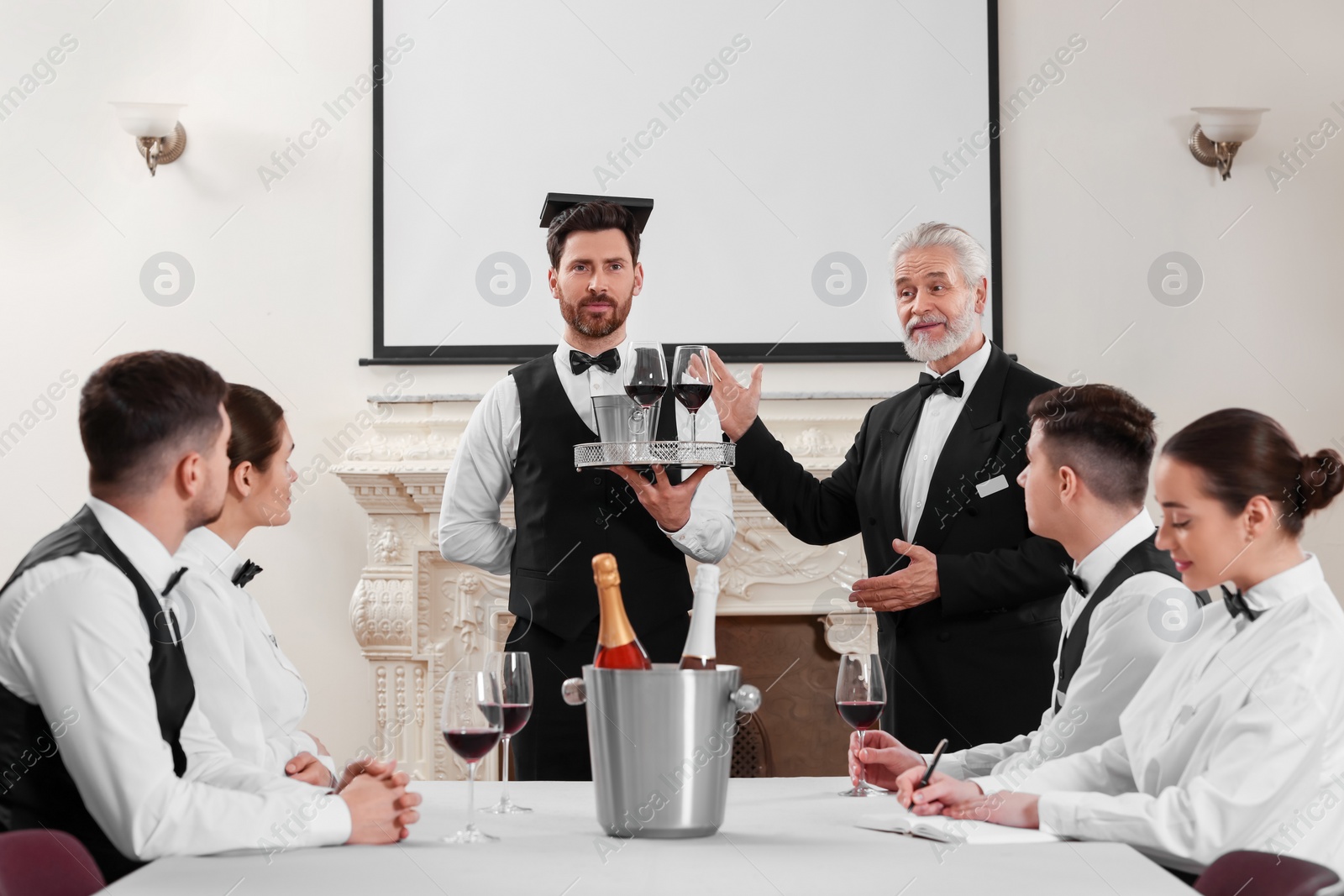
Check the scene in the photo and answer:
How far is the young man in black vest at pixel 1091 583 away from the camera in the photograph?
1665 mm

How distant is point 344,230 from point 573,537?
2.28m

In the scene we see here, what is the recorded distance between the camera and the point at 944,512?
8.10 feet

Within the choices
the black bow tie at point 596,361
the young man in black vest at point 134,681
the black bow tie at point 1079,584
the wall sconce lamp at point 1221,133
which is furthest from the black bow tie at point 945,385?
the wall sconce lamp at point 1221,133

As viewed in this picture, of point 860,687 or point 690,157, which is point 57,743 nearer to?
point 860,687

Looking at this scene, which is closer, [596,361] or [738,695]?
[738,695]

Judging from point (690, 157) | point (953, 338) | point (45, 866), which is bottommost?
point (45, 866)

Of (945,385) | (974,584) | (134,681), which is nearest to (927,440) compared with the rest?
(945,385)

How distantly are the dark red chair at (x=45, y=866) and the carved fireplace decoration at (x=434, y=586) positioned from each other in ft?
8.80

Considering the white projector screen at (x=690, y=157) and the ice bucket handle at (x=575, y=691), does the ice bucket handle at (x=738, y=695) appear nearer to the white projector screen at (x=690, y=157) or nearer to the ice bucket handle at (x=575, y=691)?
the ice bucket handle at (x=575, y=691)

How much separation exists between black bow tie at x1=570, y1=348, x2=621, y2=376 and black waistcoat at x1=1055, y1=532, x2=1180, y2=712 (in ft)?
3.66

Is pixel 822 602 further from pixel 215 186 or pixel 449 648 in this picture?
pixel 215 186

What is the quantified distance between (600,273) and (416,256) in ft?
6.27

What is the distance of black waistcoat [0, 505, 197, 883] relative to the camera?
4.61 feet

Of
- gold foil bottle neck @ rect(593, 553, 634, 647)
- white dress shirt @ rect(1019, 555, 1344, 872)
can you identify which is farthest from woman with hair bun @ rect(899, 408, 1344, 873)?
gold foil bottle neck @ rect(593, 553, 634, 647)
